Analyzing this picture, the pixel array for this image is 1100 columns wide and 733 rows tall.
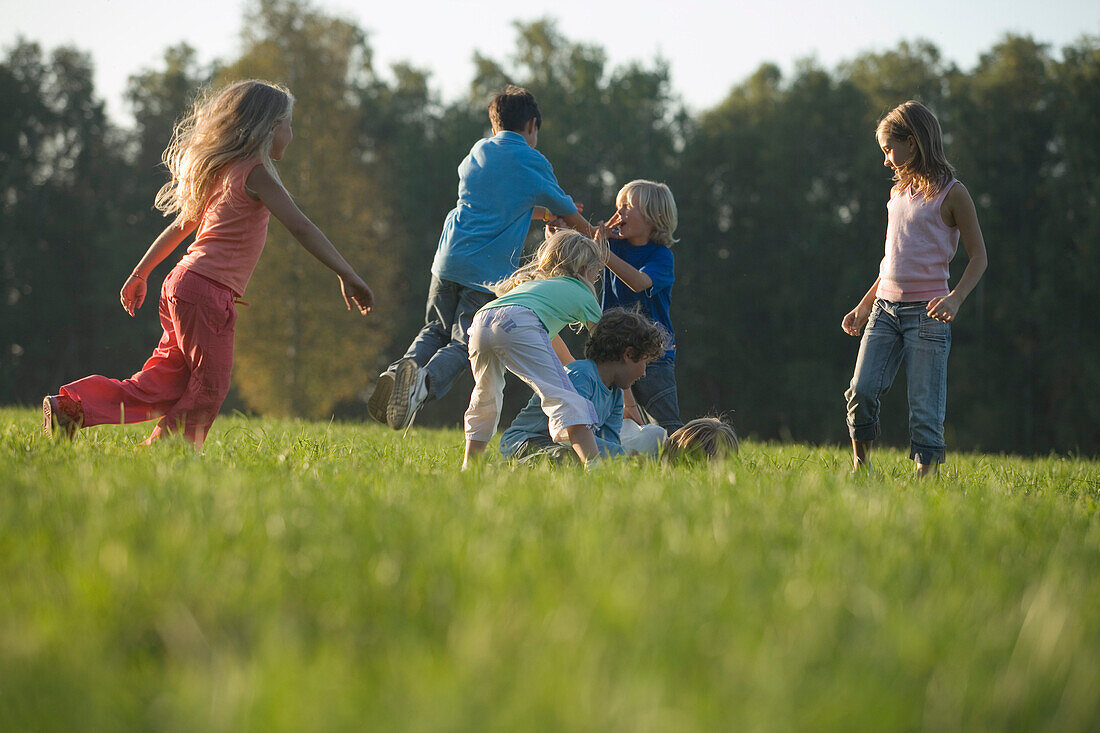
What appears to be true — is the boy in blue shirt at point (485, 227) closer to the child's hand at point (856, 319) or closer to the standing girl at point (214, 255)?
the standing girl at point (214, 255)

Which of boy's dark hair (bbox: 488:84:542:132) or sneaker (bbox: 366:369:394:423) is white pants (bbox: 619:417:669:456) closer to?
sneaker (bbox: 366:369:394:423)

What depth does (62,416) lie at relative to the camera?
15.0 ft

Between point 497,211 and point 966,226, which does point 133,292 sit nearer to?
point 497,211

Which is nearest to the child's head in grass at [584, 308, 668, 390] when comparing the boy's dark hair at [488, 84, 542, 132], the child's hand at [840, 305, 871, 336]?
the child's hand at [840, 305, 871, 336]

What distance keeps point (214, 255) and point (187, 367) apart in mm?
627

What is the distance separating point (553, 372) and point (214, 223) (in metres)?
2.02

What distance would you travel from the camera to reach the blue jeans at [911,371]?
5.54 meters

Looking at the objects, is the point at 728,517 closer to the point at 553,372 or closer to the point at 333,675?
the point at 333,675

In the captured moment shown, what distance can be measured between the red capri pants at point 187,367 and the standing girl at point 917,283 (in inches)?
147

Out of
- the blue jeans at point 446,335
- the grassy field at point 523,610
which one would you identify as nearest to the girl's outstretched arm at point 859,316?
the blue jeans at point 446,335

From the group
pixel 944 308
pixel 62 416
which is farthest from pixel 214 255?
pixel 944 308

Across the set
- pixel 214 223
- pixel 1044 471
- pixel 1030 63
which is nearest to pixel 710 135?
pixel 1030 63

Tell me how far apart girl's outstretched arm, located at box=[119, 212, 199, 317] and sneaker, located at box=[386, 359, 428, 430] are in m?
1.46

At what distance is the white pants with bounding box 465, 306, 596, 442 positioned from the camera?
15.0ft
